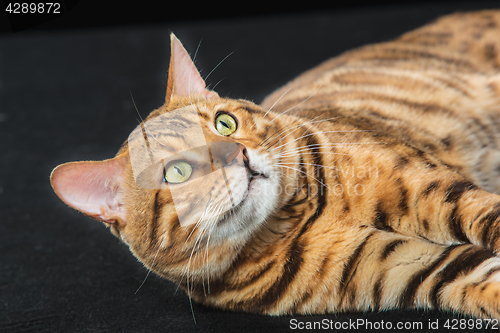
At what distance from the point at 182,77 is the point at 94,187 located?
0.46m

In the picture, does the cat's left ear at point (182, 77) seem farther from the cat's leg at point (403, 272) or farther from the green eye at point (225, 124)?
the cat's leg at point (403, 272)

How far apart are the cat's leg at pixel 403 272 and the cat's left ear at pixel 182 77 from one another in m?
0.69

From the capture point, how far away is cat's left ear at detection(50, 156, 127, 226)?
1.12 m

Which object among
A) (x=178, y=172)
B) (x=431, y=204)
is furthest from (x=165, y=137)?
(x=431, y=204)

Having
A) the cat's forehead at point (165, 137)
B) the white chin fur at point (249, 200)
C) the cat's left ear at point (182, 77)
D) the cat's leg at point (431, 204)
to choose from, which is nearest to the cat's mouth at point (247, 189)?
the white chin fur at point (249, 200)

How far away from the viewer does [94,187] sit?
1179 mm

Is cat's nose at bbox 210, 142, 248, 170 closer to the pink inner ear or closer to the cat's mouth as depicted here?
the cat's mouth

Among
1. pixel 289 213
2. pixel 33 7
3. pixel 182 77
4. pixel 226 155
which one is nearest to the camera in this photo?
pixel 226 155

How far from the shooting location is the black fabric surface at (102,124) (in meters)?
1.31

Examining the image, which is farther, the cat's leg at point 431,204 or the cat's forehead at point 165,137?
the cat's forehead at point 165,137

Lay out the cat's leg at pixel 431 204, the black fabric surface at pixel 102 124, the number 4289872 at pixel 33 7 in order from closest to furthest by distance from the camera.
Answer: the cat's leg at pixel 431 204 → the black fabric surface at pixel 102 124 → the number 4289872 at pixel 33 7

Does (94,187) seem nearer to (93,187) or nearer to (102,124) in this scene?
(93,187)

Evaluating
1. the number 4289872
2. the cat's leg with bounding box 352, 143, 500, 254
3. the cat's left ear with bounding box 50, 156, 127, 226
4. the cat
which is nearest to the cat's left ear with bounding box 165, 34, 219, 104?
the cat

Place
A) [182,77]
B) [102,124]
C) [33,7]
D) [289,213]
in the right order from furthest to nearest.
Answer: [102,124] → [33,7] → [182,77] → [289,213]
